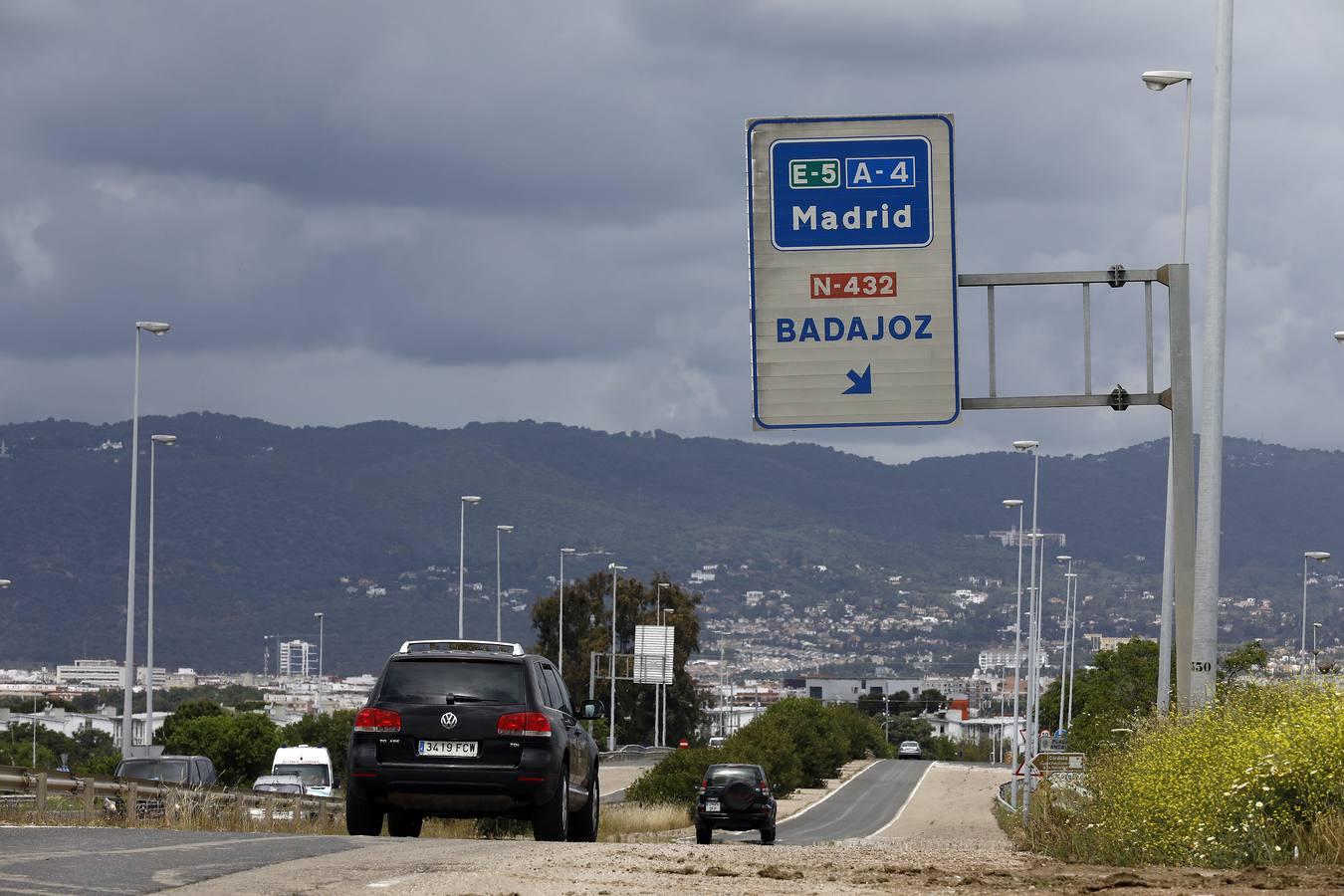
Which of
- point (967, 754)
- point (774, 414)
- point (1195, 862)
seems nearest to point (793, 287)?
point (774, 414)

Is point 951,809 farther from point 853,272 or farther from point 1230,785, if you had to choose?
point 1230,785

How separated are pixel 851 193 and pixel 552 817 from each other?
819cm

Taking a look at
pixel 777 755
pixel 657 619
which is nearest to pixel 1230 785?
pixel 777 755

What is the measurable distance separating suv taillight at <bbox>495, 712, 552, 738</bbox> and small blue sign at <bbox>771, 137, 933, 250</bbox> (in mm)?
6964

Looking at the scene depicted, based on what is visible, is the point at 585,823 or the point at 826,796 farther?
the point at 826,796

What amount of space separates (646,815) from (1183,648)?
33.7m

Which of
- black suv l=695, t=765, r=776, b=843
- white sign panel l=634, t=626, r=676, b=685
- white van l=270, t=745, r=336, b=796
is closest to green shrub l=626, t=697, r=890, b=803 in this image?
white sign panel l=634, t=626, r=676, b=685

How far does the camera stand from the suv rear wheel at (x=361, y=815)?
18.7 metres

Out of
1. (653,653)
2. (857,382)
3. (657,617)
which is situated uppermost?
(857,382)

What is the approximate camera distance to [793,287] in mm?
22797

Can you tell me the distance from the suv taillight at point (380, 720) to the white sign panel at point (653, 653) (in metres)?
95.3

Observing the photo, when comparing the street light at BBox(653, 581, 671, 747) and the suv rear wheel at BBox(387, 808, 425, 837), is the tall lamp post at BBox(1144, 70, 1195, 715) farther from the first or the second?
the street light at BBox(653, 581, 671, 747)

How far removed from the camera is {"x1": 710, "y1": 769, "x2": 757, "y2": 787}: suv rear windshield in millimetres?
46178

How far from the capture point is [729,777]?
46.6m
